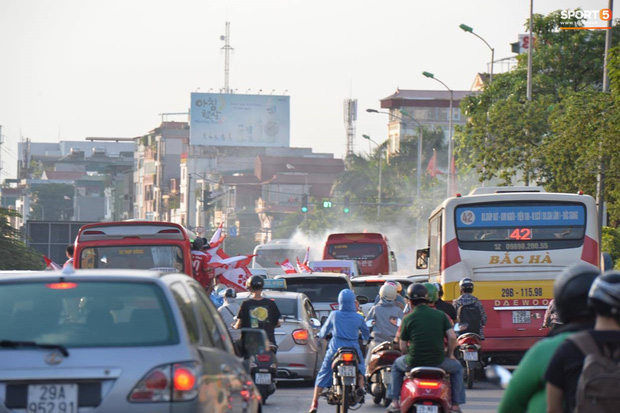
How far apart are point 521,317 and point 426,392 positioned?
10.2 metres

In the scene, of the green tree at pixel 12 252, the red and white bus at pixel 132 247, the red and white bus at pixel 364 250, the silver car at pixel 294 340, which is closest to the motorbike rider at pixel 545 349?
the silver car at pixel 294 340

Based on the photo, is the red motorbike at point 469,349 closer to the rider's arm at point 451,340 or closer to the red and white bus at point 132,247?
the red and white bus at point 132,247

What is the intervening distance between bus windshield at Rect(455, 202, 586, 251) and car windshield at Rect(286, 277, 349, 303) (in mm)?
Answer: 2376

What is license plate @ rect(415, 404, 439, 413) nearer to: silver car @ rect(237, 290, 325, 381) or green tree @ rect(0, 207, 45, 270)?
silver car @ rect(237, 290, 325, 381)

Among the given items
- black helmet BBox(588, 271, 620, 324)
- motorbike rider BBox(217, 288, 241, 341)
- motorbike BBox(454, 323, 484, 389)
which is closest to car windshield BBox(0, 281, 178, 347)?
black helmet BBox(588, 271, 620, 324)

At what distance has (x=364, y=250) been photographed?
44.6 meters

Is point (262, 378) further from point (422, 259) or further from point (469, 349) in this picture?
point (422, 259)

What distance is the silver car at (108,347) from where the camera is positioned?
647 centimetres

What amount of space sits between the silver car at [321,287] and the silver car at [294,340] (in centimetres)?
330

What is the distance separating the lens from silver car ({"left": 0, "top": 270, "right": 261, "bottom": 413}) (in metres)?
6.47

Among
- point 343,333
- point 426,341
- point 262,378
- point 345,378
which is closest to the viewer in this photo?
point 426,341

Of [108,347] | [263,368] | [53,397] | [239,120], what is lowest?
[263,368]

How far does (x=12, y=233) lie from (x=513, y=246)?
3153 centimetres

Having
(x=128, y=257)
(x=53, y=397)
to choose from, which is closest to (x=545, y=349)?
(x=53, y=397)
